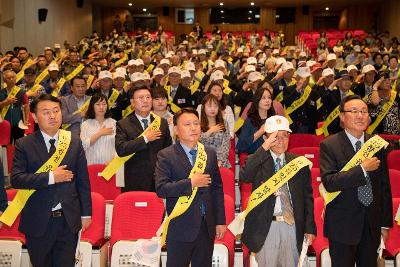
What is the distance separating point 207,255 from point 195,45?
51.5 ft

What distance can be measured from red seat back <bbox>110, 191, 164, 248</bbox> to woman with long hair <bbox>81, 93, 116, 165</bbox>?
1.37 m

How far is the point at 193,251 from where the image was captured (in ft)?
13.5

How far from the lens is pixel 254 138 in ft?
20.0

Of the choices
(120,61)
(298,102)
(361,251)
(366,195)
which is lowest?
(361,251)

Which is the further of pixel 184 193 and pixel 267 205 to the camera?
pixel 267 205

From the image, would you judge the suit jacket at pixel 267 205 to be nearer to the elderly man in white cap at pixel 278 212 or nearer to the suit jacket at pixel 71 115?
the elderly man in white cap at pixel 278 212

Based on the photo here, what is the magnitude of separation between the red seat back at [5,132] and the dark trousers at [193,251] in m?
5.34

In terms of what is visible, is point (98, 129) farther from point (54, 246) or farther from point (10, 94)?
point (10, 94)

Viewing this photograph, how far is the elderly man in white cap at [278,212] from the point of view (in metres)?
4.02

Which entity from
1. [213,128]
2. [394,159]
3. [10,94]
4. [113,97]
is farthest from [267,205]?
[10,94]

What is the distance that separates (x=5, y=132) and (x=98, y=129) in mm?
2929

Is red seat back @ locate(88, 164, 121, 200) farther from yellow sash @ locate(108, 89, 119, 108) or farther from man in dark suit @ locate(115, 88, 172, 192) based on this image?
yellow sash @ locate(108, 89, 119, 108)

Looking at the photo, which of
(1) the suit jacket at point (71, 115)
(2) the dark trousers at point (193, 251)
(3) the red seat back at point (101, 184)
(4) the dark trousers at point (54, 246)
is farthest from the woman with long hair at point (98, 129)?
(2) the dark trousers at point (193, 251)

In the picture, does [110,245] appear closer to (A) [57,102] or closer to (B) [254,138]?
(A) [57,102]
